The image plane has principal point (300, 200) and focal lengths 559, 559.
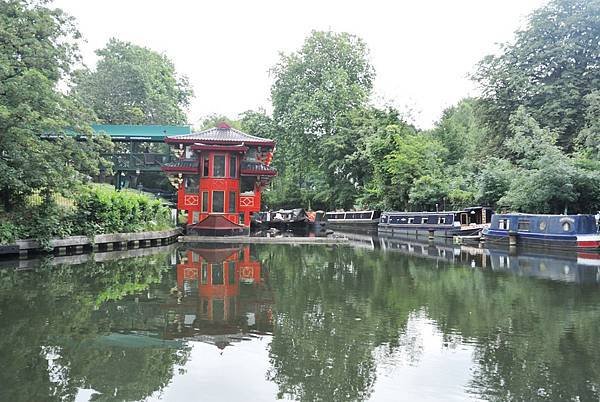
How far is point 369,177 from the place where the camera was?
148ft

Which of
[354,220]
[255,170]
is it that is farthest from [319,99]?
[255,170]

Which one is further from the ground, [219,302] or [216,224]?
[216,224]

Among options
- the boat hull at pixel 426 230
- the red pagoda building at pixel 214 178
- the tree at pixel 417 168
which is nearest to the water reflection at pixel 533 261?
the boat hull at pixel 426 230

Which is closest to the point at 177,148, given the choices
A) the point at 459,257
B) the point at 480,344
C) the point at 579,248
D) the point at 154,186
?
the point at 154,186

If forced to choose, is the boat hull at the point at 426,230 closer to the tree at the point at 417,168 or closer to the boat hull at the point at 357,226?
the boat hull at the point at 357,226

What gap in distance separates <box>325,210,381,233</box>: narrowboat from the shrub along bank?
19.8 m

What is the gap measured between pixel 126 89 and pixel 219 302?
43.7m

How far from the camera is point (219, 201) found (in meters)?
30.4

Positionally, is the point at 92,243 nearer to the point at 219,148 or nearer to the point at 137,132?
the point at 219,148

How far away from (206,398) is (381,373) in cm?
186

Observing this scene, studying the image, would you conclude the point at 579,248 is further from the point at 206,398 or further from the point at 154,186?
the point at 154,186

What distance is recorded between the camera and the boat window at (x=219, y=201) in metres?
30.3

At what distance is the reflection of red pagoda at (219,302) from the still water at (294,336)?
36mm

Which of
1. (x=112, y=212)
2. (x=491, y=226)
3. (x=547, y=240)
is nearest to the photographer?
(x=112, y=212)
